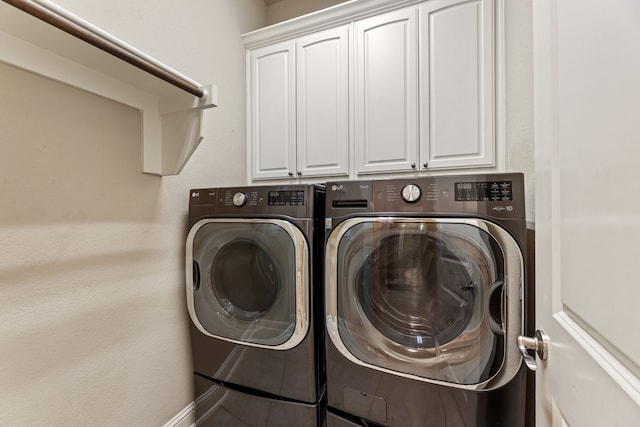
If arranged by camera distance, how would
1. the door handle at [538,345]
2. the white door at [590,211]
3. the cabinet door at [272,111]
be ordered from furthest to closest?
the cabinet door at [272,111] < the door handle at [538,345] < the white door at [590,211]

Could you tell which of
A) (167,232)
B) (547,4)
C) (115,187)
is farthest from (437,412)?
(115,187)

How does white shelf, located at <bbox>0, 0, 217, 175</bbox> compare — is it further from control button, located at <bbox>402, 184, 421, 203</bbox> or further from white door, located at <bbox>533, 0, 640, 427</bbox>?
white door, located at <bbox>533, 0, 640, 427</bbox>

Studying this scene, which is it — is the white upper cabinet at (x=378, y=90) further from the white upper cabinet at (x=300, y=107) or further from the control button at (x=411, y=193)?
the control button at (x=411, y=193)

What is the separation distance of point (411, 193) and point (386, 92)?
82cm

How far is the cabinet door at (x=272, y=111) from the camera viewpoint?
1762 millimetres

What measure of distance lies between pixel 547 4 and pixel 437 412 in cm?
119

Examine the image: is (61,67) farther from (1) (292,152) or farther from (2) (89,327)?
(1) (292,152)

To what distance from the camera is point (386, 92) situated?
5.04 ft

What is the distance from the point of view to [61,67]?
87 centimetres

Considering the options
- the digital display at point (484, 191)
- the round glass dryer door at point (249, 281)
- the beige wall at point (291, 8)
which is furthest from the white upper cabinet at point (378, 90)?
the round glass dryer door at point (249, 281)

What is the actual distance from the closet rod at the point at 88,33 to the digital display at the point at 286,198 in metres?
0.53

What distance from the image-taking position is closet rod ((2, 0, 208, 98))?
0.60 meters

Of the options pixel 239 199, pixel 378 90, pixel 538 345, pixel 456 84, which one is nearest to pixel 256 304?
pixel 239 199

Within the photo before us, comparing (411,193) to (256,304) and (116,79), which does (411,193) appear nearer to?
(256,304)
